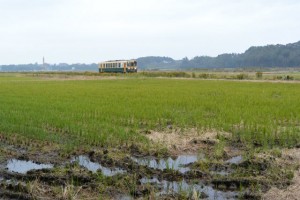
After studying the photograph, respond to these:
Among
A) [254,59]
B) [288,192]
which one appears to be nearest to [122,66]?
[288,192]

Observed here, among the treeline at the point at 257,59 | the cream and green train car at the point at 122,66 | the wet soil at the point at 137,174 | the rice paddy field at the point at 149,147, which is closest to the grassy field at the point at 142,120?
the rice paddy field at the point at 149,147

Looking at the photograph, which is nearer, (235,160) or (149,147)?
(235,160)

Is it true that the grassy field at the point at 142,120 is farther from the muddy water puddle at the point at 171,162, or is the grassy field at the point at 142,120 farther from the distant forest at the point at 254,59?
the distant forest at the point at 254,59

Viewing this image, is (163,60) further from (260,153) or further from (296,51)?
(260,153)

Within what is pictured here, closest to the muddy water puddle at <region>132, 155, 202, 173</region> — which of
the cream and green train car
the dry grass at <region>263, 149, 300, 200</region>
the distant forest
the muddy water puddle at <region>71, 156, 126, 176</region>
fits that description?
the muddy water puddle at <region>71, 156, 126, 176</region>

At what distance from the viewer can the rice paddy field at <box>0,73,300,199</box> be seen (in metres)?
4.69

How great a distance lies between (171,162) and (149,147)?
79cm

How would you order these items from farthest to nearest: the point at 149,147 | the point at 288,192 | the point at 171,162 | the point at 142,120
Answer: the point at 142,120 < the point at 149,147 < the point at 171,162 < the point at 288,192

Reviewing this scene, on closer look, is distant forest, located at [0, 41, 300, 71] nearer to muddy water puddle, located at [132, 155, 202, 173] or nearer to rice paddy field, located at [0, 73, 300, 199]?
rice paddy field, located at [0, 73, 300, 199]

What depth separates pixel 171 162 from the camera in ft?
19.9

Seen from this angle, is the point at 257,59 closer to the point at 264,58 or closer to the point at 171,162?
the point at 264,58

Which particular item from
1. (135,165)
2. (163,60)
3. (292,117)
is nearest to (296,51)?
(163,60)

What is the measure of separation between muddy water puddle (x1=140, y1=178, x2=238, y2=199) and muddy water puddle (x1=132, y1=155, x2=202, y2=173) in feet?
1.72

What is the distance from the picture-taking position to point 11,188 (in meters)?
4.68
